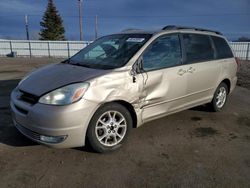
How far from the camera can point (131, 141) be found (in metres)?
3.55

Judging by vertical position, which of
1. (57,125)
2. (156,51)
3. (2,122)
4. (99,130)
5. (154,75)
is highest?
(156,51)

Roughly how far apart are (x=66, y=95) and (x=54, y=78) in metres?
0.47

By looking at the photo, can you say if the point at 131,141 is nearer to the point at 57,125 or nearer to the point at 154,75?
the point at 154,75

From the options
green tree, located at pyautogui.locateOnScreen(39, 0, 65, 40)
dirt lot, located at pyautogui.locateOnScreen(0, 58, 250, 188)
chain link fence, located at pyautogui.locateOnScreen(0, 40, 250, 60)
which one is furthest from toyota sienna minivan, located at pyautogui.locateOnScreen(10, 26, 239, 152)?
green tree, located at pyautogui.locateOnScreen(39, 0, 65, 40)

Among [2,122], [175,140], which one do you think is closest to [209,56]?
[175,140]

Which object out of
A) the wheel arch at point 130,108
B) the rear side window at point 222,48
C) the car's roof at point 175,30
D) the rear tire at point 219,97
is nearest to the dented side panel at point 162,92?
the wheel arch at point 130,108

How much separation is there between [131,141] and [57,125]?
131cm

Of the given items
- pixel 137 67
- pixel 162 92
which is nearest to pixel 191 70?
pixel 162 92

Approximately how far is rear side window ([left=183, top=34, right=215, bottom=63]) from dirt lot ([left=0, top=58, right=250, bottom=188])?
1.26 metres

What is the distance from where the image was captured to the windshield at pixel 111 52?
337 cm

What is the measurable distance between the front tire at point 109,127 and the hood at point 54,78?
48 centimetres

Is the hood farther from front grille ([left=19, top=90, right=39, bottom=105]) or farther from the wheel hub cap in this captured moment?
the wheel hub cap

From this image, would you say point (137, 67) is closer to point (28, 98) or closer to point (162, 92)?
point (162, 92)

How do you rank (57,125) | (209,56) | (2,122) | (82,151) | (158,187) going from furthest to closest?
1. (209,56)
2. (2,122)
3. (82,151)
4. (57,125)
5. (158,187)
